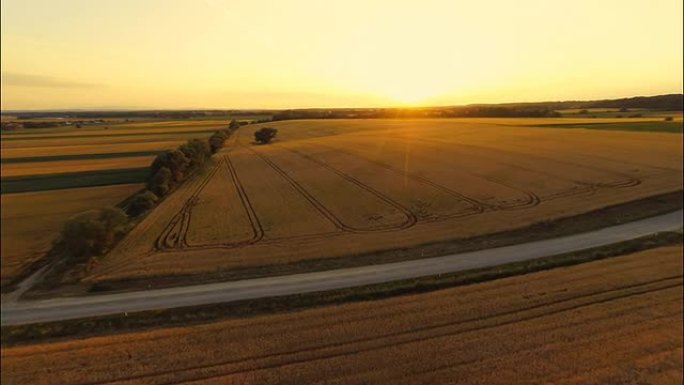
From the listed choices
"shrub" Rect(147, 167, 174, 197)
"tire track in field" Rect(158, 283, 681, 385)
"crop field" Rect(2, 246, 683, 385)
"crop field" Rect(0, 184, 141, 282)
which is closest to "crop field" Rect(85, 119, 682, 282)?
"shrub" Rect(147, 167, 174, 197)

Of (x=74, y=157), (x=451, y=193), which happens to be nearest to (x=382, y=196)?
(x=451, y=193)

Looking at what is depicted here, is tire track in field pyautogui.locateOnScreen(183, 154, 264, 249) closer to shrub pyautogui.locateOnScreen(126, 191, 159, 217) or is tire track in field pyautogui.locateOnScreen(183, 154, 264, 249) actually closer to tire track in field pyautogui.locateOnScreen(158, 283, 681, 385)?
shrub pyautogui.locateOnScreen(126, 191, 159, 217)

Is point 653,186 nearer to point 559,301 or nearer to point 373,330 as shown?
point 559,301

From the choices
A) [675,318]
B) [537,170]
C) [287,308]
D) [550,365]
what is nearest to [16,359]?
[287,308]

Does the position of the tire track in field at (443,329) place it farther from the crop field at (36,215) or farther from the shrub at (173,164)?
the shrub at (173,164)

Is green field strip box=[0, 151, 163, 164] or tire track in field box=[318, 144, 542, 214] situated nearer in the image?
tire track in field box=[318, 144, 542, 214]

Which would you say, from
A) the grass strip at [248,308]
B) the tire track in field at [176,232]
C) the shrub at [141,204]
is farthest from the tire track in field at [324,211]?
the shrub at [141,204]

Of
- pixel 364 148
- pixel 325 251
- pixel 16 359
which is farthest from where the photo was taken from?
pixel 364 148
